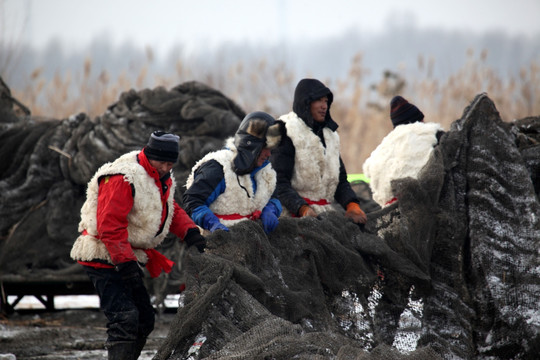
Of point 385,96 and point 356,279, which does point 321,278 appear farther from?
point 385,96

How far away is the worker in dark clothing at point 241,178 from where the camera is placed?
5.00 metres

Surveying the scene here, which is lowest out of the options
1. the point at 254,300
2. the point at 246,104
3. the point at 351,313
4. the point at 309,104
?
the point at 246,104

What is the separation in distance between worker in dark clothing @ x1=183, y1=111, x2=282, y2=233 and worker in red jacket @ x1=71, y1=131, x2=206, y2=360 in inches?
10.2

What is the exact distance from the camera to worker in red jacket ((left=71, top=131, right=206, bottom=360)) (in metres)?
4.50

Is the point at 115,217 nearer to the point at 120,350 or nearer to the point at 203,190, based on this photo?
the point at 203,190

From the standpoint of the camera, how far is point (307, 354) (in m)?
3.31

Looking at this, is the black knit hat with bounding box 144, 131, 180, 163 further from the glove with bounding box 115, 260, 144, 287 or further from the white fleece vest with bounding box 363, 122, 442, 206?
the white fleece vest with bounding box 363, 122, 442, 206

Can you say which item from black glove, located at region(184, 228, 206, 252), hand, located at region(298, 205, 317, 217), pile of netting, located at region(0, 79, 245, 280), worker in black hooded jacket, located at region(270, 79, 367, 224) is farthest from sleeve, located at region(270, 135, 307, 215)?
pile of netting, located at region(0, 79, 245, 280)

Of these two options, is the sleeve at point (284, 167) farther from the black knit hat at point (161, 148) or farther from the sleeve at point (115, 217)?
the sleeve at point (115, 217)

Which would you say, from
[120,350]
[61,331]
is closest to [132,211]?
[120,350]

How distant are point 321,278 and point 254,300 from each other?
0.93 meters

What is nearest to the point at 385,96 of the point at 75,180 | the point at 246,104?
the point at 246,104

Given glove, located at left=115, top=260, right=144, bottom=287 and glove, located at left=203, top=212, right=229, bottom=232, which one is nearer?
glove, located at left=115, top=260, right=144, bottom=287

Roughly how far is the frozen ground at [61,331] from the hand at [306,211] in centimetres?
183
